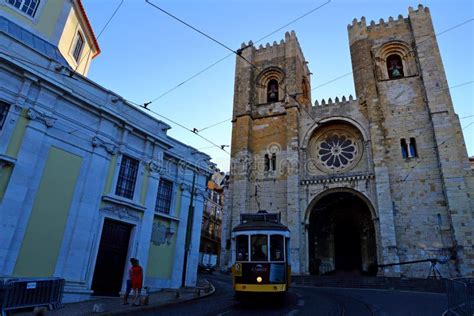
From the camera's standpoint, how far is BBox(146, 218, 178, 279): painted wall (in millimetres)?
12344

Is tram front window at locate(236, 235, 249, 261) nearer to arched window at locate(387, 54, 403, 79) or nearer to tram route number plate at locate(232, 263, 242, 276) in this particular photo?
tram route number plate at locate(232, 263, 242, 276)

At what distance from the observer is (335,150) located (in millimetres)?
24922

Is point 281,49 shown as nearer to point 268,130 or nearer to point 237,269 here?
point 268,130

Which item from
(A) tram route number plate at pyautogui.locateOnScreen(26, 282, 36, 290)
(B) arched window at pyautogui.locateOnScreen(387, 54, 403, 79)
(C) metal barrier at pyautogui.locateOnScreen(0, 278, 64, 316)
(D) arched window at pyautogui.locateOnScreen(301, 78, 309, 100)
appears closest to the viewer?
(C) metal barrier at pyautogui.locateOnScreen(0, 278, 64, 316)

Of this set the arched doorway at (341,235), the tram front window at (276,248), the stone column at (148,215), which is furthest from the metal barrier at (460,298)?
the arched doorway at (341,235)

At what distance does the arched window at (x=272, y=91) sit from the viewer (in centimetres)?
2942

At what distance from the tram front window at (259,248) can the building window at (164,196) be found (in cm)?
557

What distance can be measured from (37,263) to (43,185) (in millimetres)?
2321

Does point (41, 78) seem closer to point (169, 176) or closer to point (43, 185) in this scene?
point (43, 185)

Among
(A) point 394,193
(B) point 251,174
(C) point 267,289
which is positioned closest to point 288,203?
(B) point 251,174

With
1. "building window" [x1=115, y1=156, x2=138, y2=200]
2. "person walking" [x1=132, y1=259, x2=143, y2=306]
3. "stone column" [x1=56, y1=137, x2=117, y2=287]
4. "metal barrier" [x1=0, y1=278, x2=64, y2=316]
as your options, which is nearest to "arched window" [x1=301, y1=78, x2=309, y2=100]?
"building window" [x1=115, y1=156, x2=138, y2=200]

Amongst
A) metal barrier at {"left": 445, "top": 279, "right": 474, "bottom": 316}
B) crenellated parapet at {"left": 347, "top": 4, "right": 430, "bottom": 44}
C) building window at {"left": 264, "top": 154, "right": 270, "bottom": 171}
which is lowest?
metal barrier at {"left": 445, "top": 279, "right": 474, "bottom": 316}

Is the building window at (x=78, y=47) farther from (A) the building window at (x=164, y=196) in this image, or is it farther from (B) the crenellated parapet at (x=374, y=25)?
(B) the crenellated parapet at (x=374, y=25)

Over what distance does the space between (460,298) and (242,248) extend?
18.5 feet
